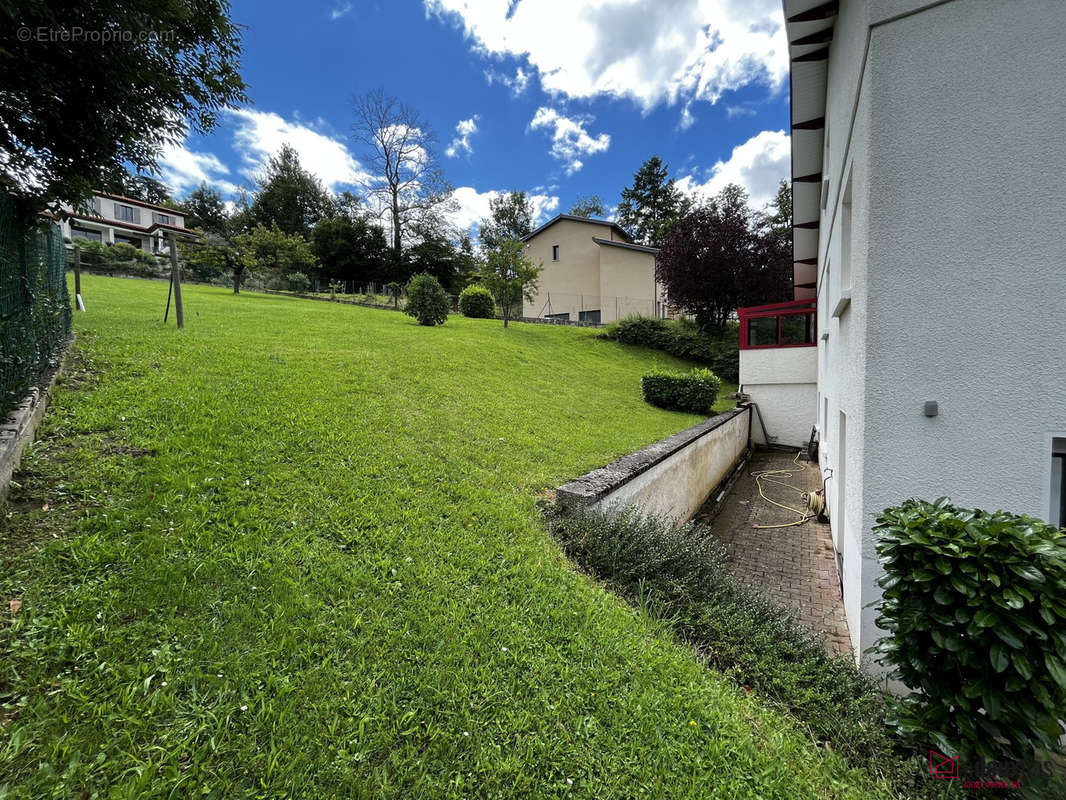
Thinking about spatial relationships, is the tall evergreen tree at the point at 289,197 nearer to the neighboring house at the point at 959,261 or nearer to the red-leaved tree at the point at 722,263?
the red-leaved tree at the point at 722,263

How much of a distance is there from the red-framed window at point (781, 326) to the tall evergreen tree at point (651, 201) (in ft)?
90.3

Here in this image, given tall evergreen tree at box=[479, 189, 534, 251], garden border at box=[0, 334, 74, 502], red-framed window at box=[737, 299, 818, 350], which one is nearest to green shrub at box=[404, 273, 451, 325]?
red-framed window at box=[737, 299, 818, 350]

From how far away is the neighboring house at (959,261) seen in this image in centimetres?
298

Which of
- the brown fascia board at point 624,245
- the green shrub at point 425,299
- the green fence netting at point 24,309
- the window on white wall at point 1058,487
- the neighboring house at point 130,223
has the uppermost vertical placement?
the neighboring house at point 130,223

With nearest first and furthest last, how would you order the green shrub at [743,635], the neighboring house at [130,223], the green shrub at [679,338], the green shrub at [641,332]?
the green shrub at [743,635] → the green shrub at [679,338] → the green shrub at [641,332] → the neighboring house at [130,223]

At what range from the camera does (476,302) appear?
2262 cm

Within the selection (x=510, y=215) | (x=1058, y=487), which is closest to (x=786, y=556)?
(x=1058, y=487)

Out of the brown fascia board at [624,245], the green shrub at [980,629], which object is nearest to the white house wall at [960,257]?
the green shrub at [980,629]

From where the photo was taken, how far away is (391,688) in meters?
2.08

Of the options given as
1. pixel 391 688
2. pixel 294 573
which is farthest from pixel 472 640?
pixel 294 573

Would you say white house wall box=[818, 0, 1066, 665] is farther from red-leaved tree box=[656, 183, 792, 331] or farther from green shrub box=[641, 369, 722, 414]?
red-leaved tree box=[656, 183, 792, 331]

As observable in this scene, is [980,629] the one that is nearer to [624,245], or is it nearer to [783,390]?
[783,390]

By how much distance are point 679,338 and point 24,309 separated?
20.9 m

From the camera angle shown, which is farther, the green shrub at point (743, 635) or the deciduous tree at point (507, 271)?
the deciduous tree at point (507, 271)
